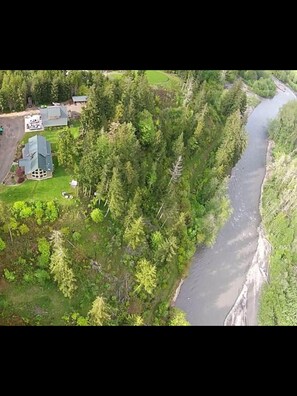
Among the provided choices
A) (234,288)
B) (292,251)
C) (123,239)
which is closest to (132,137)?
(123,239)

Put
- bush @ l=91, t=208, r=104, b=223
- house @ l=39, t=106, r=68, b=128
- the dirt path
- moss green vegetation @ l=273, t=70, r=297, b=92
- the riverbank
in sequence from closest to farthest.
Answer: bush @ l=91, t=208, r=104, b=223 < the riverbank < the dirt path < house @ l=39, t=106, r=68, b=128 < moss green vegetation @ l=273, t=70, r=297, b=92

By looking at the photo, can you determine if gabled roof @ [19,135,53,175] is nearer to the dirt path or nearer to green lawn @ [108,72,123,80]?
the dirt path

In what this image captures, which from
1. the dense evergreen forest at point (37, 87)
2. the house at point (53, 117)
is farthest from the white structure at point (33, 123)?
the dense evergreen forest at point (37, 87)

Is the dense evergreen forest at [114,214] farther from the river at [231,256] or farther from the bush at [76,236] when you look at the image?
the river at [231,256]

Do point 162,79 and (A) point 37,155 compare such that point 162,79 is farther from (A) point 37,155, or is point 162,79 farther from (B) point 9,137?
(A) point 37,155

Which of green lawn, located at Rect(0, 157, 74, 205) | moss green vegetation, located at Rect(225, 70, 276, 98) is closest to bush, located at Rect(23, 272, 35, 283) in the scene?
green lawn, located at Rect(0, 157, 74, 205)

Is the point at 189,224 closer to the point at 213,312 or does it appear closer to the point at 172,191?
the point at 172,191
